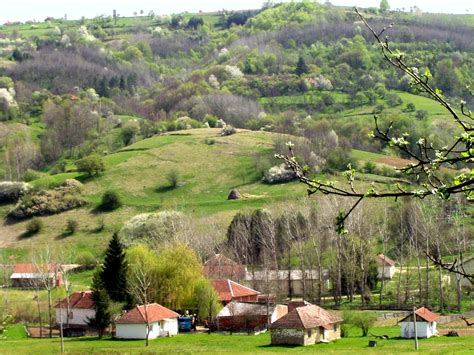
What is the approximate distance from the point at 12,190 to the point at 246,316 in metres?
66.3

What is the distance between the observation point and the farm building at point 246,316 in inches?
2756

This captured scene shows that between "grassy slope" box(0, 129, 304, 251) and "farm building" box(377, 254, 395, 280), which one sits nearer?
"farm building" box(377, 254, 395, 280)

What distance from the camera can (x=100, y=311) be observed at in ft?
227

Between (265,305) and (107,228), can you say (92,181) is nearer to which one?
(107,228)

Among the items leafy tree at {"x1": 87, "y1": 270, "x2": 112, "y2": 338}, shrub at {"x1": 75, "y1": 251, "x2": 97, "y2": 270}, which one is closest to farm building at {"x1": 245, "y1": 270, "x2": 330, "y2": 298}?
leafy tree at {"x1": 87, "y1": 270, "x2": 112, "y2": 338}

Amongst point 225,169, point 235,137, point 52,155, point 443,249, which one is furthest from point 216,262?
point 52,155

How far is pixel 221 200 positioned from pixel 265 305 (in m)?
48.4

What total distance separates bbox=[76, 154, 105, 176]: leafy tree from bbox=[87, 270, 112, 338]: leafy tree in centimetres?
6215

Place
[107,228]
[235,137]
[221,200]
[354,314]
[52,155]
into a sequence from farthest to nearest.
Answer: [52,155] < [235,137] < [221,200] < [107,228] < [354,314]

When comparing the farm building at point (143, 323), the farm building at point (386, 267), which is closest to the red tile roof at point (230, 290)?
the farm building at point (143, 323)

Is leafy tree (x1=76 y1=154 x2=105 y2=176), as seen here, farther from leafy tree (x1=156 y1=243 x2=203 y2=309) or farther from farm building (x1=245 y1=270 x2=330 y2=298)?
leafy tree (x1=156 y1=243 x2=203 y2=309)

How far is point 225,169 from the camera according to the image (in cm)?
13325

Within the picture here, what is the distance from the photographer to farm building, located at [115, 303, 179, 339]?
2630 inches

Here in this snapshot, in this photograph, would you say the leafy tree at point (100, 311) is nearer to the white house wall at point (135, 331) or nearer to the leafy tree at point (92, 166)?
the white house wall at point (135, 331)
